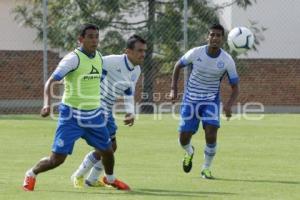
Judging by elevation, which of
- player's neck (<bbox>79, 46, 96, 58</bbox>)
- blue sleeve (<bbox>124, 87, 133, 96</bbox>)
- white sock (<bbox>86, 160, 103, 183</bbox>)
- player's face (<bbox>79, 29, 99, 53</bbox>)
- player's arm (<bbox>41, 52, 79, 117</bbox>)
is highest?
player's face (<bbox>79, 29, 99, 53</bbox>)

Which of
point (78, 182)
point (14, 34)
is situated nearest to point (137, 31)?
point (14, 34)

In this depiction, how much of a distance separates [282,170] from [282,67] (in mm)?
18762

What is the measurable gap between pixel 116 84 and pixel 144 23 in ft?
49.6

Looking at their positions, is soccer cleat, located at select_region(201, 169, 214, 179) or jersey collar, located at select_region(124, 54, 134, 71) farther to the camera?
soccer cleat, located at select_region(201, 169, 214, 179)

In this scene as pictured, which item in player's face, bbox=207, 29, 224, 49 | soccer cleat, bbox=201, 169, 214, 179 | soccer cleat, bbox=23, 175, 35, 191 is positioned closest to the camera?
soccer cleat, bbox=23, 175, 35, 191

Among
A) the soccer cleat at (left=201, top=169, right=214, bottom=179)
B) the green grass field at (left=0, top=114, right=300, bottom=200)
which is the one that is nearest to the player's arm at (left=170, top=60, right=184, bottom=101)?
the green grass field at (left=0, top=114, right=300, bottom=200)

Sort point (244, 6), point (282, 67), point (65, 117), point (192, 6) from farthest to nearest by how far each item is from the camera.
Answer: point (282, 67) → point (244, 6) → point (192, 6) → point (65, 117)

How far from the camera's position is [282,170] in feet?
44.9

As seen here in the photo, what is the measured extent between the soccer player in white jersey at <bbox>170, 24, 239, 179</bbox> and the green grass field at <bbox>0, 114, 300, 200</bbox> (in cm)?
55

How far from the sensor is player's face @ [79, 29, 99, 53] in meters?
10.8

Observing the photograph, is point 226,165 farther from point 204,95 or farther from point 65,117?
point 65,117

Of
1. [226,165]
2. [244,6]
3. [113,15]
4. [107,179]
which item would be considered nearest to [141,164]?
[226,165]

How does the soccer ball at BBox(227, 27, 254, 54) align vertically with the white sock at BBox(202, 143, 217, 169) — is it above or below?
above

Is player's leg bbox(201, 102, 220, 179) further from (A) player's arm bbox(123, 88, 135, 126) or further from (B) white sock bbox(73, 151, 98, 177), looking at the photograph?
(B) white sock bbox(73, 151, 98, 177)
